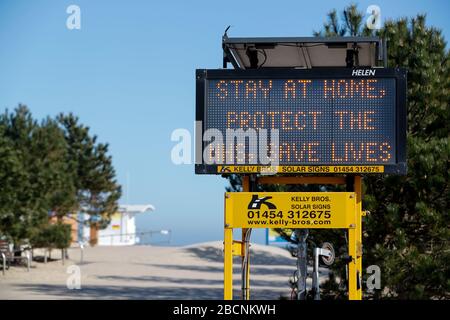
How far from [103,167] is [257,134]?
150ft

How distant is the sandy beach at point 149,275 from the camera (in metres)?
24.1

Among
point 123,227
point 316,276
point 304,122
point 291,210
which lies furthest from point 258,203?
point 123,227

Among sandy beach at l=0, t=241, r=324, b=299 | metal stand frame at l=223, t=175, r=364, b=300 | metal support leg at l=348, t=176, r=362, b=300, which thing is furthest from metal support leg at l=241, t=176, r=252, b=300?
sandy beach at l=0, t=241, r=324, b=299

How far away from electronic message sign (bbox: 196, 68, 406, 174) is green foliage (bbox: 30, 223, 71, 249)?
2739 centimetres

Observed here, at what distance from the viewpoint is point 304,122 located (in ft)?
32.9

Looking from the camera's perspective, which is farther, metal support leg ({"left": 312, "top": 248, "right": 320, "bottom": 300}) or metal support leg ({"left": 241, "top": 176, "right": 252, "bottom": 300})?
metal support leg ({"left": 241, "top": 176, "right": 252, "bottom": 300})

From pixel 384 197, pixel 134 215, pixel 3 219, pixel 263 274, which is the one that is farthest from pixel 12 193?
pixel 134 215

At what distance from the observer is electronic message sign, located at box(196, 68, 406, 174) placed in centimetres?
998

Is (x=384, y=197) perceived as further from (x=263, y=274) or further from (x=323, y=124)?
(x=263, y=274)

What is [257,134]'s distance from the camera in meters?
10.0

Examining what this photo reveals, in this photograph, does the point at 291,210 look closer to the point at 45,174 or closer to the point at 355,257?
the point at 355,257

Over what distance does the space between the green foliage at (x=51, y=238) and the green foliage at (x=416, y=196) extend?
71.4ft

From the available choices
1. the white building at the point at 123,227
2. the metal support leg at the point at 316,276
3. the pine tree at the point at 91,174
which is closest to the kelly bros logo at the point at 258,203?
the metal support leg at the point at 316,276

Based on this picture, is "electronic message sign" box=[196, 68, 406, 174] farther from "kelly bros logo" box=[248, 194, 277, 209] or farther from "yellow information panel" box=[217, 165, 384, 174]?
"kelly bros logo" box=[248, 194, 277, 209]
